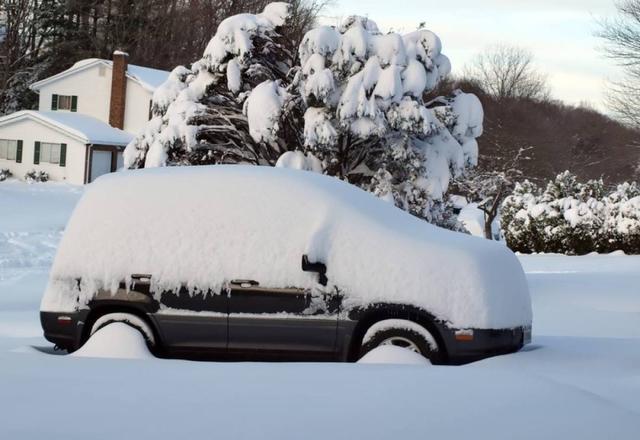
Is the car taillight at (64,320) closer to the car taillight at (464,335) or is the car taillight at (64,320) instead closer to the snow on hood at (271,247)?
the snow on hood at (271,247)

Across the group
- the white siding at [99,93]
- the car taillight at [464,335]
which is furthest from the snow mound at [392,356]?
the white siding at [99,93]

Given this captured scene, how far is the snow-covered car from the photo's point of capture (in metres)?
7.43

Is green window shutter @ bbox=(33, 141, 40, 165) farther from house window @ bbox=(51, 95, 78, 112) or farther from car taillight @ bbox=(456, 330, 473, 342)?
car taillight @ bbox=(456, 330, 473, 342)

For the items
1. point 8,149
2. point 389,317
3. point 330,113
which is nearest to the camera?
point 389,317

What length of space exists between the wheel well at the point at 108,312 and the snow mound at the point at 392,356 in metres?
1.74

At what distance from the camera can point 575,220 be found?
28.4 meters

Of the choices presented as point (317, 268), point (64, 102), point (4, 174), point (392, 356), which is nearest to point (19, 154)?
point (4, 174)

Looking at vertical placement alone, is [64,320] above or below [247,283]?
below

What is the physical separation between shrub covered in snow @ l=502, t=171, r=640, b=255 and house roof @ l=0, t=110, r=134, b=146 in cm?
2448

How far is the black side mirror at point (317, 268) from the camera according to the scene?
7426 millimetres

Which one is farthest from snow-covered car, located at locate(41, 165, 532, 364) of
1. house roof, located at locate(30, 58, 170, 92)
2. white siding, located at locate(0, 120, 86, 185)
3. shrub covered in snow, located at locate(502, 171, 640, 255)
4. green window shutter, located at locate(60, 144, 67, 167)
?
house roof, located at locate(30, 58, 170, 92)

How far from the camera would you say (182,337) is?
303 inches

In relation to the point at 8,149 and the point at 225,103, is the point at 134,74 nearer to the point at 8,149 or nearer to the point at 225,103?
the point at 8,149

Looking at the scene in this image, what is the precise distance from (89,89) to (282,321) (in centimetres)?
4714
